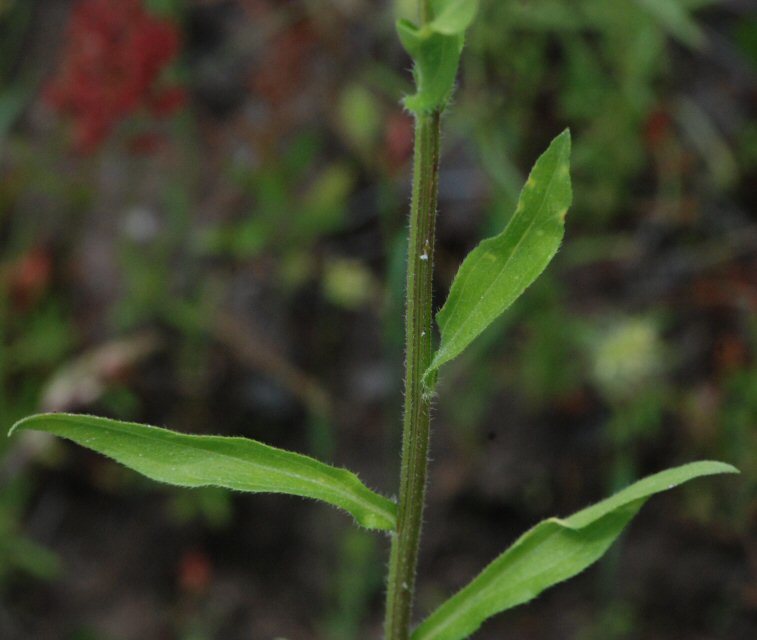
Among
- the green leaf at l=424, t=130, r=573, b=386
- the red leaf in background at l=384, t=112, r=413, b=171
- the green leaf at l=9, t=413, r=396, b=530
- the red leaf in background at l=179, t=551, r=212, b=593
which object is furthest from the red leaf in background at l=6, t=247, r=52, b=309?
the green leaf at l=424, t=130, r=573, b=386

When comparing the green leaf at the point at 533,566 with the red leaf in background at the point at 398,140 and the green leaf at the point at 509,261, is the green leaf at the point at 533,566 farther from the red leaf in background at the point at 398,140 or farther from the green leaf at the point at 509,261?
the red leaf in background at the point at 398,140

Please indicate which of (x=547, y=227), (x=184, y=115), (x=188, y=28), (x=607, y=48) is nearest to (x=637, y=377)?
(x=607, y=48)

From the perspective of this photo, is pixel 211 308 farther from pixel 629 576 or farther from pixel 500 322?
pixel 629 576

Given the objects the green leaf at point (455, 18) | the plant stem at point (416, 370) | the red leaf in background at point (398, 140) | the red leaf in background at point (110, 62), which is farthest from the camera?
the red leaf in background at point (110, 62)

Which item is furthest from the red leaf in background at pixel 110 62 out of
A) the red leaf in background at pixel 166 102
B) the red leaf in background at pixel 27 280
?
the red leaf in background at pixel 27 280

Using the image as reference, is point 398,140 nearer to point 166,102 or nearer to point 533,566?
point 166,102

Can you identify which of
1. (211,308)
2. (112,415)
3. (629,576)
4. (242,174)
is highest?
(242,174)

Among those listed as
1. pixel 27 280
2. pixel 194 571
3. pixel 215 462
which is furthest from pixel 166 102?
pixel 215 462
